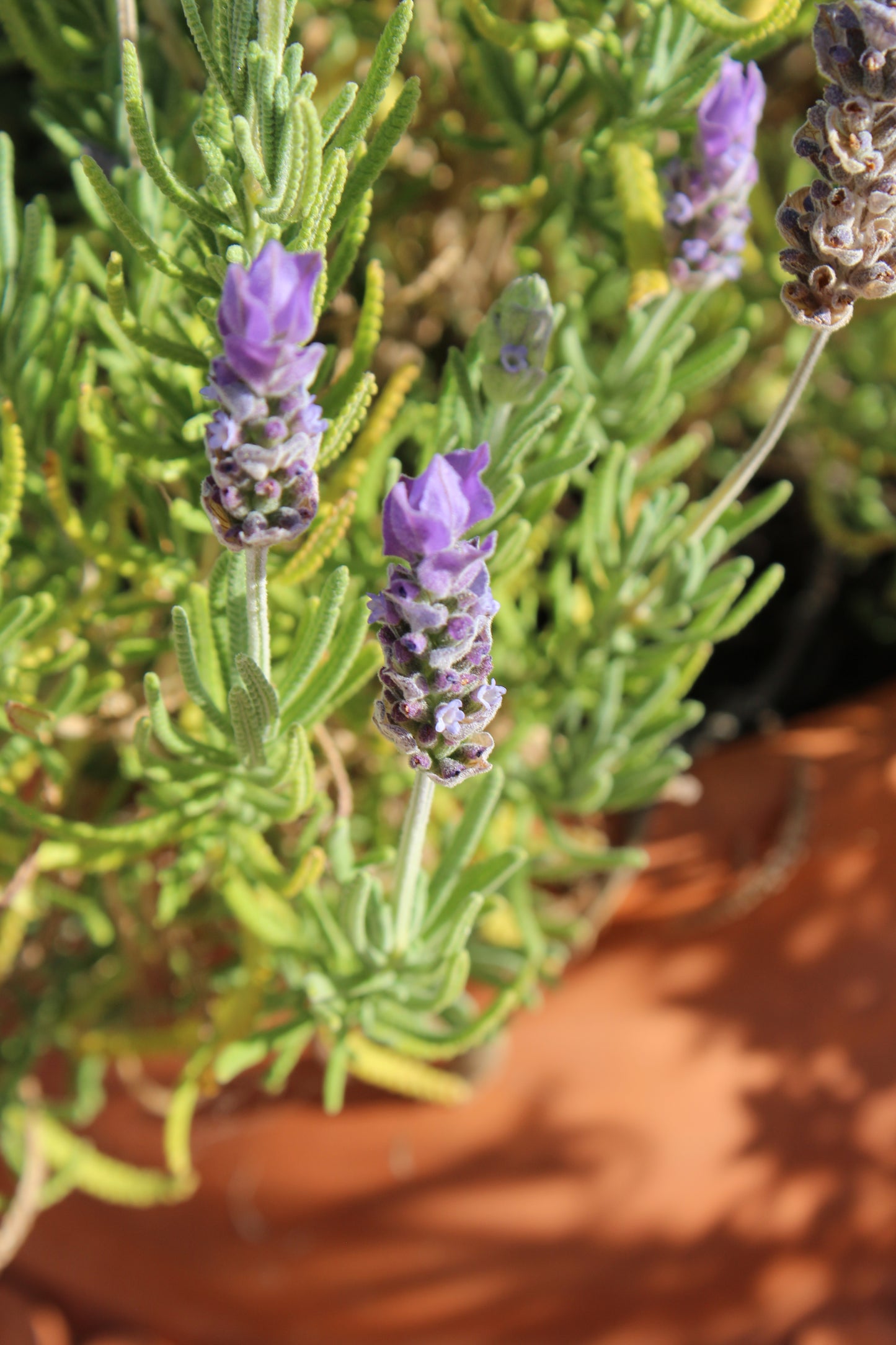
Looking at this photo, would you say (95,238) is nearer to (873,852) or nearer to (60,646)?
(60,646)

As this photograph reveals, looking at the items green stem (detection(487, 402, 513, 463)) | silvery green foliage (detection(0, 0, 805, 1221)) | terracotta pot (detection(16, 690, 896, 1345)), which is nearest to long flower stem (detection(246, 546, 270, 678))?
silvery green foliage (detection(0, 0, 805, 1221))

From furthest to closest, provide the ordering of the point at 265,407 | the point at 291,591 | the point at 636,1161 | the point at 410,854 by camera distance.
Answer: the point at 636,1161 < the point at 291,591 < the point at 410,854 < the point at 265,407

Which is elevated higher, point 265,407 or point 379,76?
point 379,76

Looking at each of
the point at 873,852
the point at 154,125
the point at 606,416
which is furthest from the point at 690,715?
the point at 154,125

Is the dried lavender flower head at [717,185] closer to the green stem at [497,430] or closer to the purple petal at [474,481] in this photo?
the green stem at [497,430]

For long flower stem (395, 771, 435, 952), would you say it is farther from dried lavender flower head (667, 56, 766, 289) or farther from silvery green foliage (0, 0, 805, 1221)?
dried lavender flower head (667, 56, 766, 289)

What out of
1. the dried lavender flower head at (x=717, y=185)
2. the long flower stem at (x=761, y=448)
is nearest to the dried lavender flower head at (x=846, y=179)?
the long flower stem at (x=761, y=448)

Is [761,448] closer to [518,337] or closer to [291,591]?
[518,337]

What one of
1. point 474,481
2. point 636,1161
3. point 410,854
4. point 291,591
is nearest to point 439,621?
point 474,481
